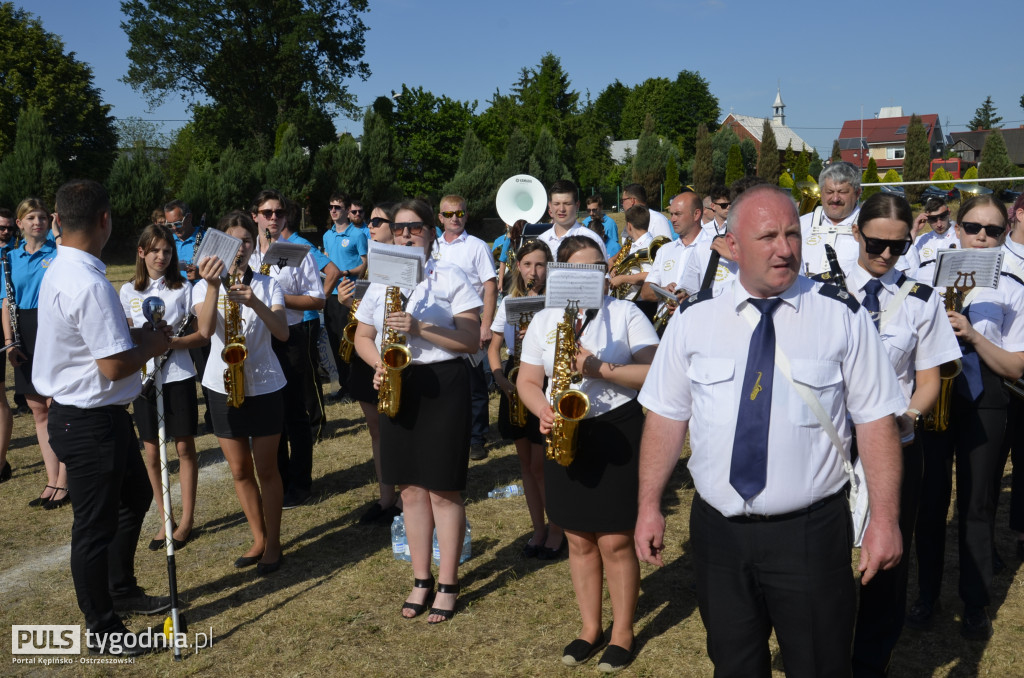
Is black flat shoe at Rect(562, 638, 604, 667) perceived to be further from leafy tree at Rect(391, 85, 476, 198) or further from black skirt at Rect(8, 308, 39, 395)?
leafy tree at Rect(391, 85, 476, 198)

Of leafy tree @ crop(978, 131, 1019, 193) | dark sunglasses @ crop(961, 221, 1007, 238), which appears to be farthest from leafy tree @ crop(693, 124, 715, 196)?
dark sunglasses @ crop(961, 221, 1007, 238)

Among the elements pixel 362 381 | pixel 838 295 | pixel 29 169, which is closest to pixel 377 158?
pixel 29 169

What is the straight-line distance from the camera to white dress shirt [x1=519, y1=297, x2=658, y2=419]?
4164 millimetres

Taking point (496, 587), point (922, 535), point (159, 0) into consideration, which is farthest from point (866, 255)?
point (159, 0)

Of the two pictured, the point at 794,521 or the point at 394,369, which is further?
the point at 394,369

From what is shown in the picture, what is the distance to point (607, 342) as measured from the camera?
4.19 meters

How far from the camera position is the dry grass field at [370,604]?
174 inches

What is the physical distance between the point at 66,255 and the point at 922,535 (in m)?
4.74

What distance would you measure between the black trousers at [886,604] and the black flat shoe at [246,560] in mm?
3846

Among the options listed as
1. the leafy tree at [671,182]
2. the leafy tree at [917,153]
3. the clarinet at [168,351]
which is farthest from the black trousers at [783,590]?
the leafy tree at [917,153]

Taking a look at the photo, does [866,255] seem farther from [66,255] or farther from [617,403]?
[66,255]

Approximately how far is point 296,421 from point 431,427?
2.61 metres

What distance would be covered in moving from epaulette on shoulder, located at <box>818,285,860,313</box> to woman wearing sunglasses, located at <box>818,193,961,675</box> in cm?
85

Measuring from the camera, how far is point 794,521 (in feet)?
9.18
